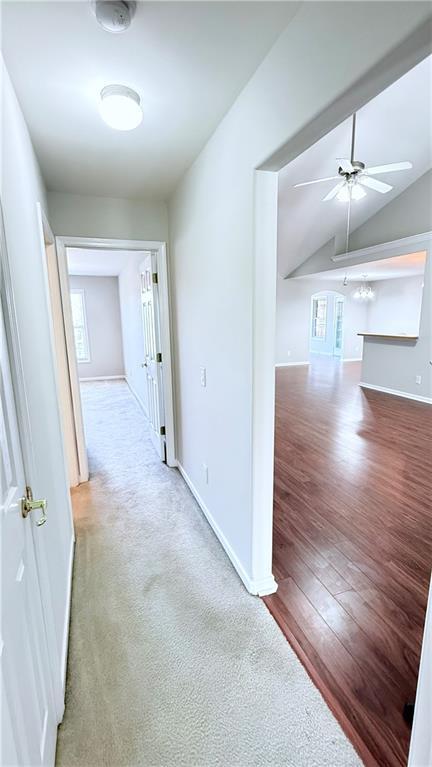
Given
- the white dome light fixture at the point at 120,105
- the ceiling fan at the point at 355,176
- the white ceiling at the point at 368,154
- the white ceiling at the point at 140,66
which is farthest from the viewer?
the white ceiling at the point at 368,154

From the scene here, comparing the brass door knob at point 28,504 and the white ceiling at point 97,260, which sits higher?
the white ceiling at point 97,260

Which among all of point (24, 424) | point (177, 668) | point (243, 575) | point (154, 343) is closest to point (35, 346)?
point (24, 424)

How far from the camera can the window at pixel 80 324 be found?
7.79 m

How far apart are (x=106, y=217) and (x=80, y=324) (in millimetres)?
5419

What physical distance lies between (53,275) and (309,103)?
236cm

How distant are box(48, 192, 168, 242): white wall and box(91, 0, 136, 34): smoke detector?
6.11ft

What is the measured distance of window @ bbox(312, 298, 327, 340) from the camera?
11.3m

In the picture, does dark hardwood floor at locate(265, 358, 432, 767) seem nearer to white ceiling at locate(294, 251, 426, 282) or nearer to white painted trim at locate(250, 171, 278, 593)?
white painted trim at locate(250, 171, 278, 593)

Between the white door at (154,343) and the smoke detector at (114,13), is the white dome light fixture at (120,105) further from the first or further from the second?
the white door at (154,343)

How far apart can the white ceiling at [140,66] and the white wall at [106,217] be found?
→ 0.65 meters

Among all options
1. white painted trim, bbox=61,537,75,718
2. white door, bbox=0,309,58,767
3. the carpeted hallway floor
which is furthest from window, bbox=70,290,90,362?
white door, bbox=0,309,58,767

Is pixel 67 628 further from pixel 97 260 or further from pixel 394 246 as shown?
pixel 394 246

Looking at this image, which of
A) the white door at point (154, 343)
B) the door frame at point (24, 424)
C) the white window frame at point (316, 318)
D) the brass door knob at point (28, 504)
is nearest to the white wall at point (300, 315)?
the white window frame at point (316, 318)

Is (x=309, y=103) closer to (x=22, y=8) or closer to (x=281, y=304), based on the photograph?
(x=22, y=8)
